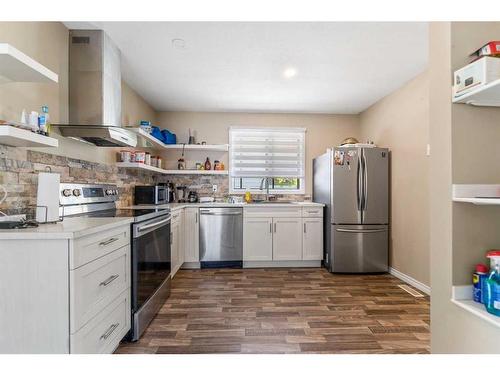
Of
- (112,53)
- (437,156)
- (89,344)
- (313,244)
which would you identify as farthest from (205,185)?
(437,156)

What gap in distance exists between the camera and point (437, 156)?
136 centimetres

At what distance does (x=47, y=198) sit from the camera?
164cm

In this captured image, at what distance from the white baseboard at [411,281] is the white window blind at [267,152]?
6.32ft

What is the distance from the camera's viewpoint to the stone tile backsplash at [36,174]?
1596 millimetres

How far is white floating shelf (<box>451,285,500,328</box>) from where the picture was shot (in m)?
1.08

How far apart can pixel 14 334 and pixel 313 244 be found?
329 centimetres

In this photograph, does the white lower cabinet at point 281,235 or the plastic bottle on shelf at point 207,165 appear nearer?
the white lower cabinet at point 281,235

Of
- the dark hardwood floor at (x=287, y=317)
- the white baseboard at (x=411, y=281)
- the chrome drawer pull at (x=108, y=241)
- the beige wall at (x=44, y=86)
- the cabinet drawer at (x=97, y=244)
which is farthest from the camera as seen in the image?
the white baseboard at (x=411, y=281)

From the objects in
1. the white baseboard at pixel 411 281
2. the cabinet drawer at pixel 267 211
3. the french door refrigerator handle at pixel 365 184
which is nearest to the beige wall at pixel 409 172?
the white baseboard at pixel 411 281

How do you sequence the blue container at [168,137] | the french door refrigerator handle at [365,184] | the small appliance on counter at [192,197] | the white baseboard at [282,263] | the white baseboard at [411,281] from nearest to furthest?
the white baseboard at [411,281]
the french door refrigerator handle at [365,184]
the white baseboard at [282,263]
the blue container at [168,137]
the small appliance on counter at [192,197]

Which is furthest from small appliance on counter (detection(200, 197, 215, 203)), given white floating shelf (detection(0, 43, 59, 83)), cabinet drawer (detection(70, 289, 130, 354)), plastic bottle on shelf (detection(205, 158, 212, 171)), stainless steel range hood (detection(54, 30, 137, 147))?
white floating shelf (detection(0, 43, 59, 83))

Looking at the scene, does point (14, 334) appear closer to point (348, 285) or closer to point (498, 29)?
point (498, 29)

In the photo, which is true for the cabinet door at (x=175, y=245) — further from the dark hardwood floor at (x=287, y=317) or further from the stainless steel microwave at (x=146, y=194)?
the stainless steel microwave at (x=146, y=194)

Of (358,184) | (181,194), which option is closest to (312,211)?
(358,184)
